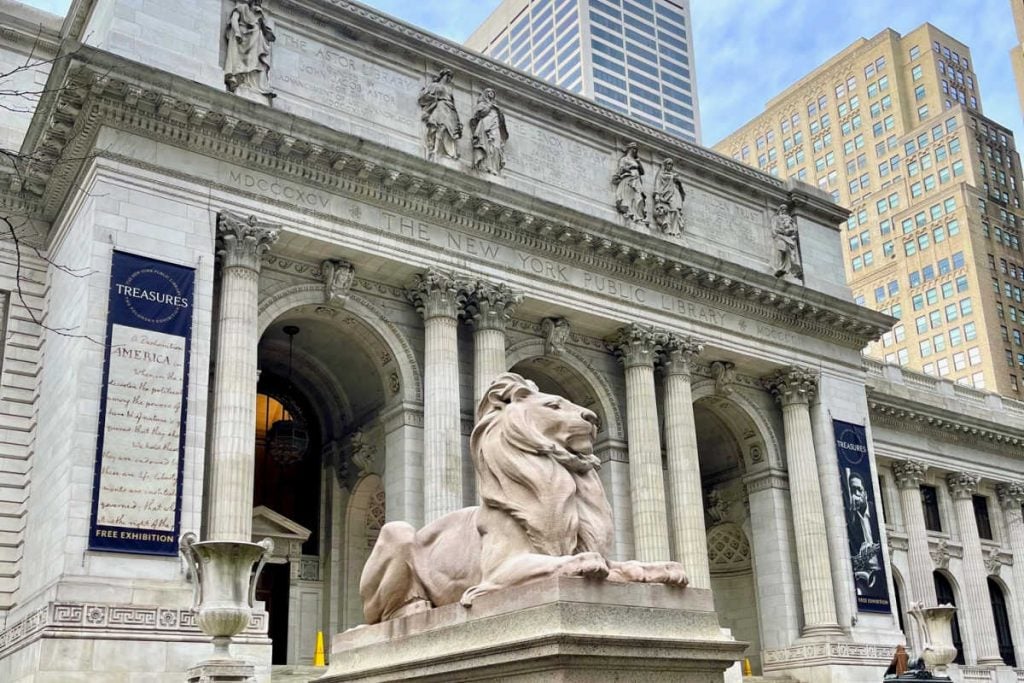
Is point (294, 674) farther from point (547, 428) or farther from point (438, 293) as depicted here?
point (547, 428)

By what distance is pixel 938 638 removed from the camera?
25844mm

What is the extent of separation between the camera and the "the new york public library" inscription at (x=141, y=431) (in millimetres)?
22391

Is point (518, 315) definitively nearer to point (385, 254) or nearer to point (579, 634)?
point (385, 254)

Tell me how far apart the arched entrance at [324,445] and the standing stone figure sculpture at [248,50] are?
5264 millimetres

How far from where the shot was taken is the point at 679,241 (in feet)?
116

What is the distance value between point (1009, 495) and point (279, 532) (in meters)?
36.6

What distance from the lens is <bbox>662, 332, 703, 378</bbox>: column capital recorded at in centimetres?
3384

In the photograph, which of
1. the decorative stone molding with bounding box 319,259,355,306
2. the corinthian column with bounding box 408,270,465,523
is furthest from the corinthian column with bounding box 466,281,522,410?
the decorative stone molding with bounding box 319,259,355,306

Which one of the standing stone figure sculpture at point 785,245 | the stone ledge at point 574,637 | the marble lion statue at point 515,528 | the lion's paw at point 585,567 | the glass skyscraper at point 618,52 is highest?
the glass skyscraper at point 618,52

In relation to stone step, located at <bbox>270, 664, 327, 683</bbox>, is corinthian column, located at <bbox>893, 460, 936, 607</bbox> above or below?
above

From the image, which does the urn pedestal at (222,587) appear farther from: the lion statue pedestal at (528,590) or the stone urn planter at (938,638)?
the stone urn planter at (938,638)

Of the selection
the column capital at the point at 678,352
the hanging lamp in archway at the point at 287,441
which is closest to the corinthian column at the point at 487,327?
the hanging lamp in archway at the point at 287,441

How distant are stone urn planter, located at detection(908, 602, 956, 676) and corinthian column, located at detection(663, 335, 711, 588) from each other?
6978 mm

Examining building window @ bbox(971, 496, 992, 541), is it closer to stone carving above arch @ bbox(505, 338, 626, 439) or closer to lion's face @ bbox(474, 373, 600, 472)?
stone carving above arch @ bbox(505, 338, 626, 439)
